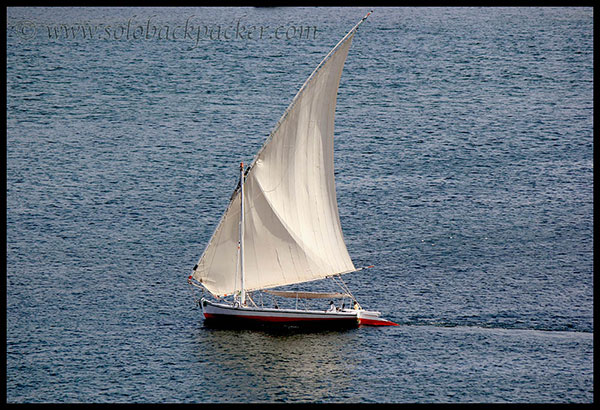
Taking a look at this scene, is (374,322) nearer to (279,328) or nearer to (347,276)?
(279,328)

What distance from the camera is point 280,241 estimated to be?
396 ft

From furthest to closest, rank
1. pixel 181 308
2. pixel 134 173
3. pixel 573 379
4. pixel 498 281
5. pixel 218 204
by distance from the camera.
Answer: pixel 134 173, pixel 218 204, pixel 498 281, pixel 181 308, pixel 573 379

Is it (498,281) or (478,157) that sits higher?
(478,157)

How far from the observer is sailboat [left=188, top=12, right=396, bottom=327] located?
119 m

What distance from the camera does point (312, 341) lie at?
11725 cm

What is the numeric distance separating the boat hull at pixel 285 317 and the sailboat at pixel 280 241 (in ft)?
0.38

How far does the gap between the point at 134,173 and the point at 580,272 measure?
8178cm

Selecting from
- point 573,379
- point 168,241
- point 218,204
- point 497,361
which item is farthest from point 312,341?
point 218,204

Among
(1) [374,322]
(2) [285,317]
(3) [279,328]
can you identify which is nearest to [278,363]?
(3) [279,328]

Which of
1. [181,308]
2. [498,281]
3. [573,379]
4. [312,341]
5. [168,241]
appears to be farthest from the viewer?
[168,241]

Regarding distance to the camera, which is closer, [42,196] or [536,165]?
[42,196]

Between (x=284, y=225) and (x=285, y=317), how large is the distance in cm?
1081

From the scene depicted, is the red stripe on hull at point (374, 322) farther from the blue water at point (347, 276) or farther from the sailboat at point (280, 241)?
the blue water at point (347, 276)

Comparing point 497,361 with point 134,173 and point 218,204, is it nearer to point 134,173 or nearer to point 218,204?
point 218,204
